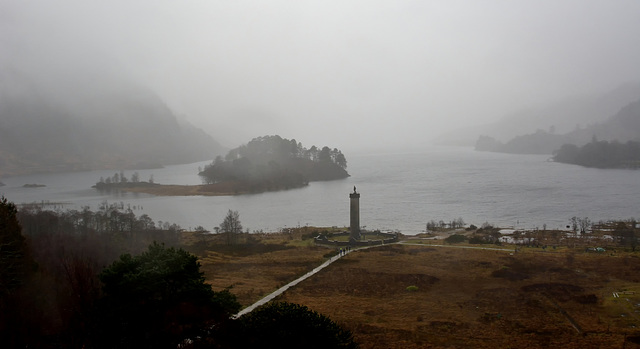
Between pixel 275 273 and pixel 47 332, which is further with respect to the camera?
pixel 275 273

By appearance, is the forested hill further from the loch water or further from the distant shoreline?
the loch water

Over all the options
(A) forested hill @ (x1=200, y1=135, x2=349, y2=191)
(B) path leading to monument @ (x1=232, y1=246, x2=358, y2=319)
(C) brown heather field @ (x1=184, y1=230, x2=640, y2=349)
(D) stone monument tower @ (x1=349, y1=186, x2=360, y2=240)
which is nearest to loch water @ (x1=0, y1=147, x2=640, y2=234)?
(A) forested hill @ (x1=200, y1=135, x2=349, y2=191)

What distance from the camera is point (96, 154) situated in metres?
184

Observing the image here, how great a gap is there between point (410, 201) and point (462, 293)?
2038 inches

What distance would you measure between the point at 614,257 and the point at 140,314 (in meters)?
28.5

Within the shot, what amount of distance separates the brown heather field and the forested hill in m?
73.1

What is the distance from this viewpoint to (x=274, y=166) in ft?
365

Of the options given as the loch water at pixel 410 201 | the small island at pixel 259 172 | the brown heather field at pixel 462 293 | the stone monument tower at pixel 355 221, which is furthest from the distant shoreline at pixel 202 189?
the brown heather field at pixel 462 293

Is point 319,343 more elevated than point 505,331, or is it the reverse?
point 319,343

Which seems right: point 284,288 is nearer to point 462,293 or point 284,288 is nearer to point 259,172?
point 462,293

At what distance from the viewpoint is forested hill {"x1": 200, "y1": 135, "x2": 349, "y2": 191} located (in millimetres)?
106812

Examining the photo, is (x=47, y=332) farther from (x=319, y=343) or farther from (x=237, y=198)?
(x=237, y=198)

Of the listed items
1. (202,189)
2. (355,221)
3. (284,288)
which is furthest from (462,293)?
(202,189)

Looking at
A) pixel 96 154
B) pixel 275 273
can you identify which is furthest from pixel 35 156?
pixel 275 273
